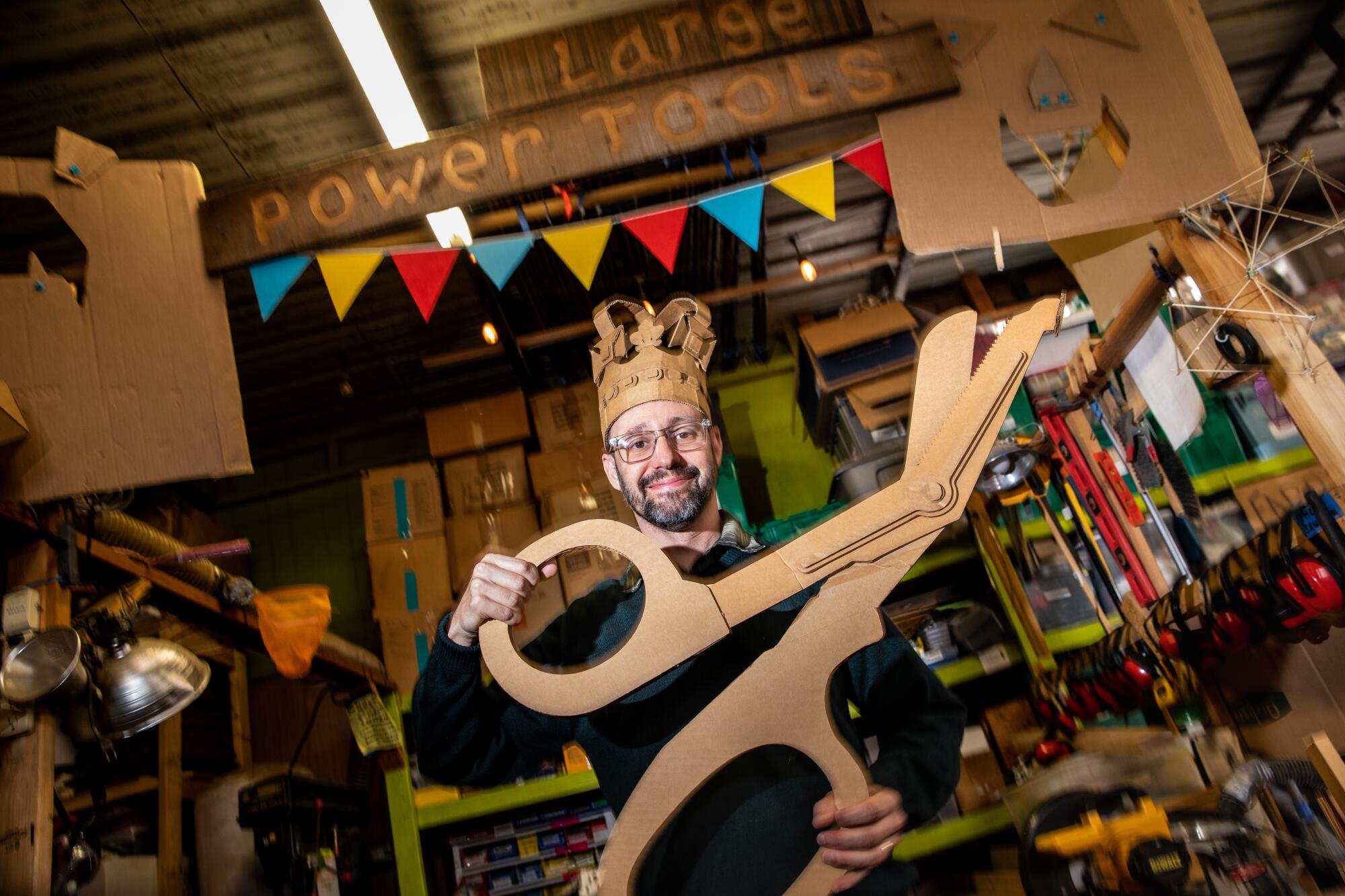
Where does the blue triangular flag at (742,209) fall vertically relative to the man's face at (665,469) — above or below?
above

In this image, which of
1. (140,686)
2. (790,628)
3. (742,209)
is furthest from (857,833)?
(140,686)

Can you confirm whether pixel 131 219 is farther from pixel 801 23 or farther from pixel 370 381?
pixel 370 381

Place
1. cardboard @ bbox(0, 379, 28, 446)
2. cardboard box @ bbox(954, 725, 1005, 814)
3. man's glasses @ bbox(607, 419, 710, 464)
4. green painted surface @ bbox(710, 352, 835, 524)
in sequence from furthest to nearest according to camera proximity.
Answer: green painted surface @ bbox(710, 352, 835, 524), cardboard box @ bbox(954, 725, 1005, 814), cardboard @ bbox(0, 379, 28, 446), man's glasses @ bbox(607, 419, 710, 464)

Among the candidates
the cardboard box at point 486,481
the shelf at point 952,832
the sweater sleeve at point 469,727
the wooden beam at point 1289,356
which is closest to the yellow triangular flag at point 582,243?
the sweater sleeve at point 469,727

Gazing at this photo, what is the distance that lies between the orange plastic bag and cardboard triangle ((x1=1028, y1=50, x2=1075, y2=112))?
2139 mm

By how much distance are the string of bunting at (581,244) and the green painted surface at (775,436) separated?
1.91m

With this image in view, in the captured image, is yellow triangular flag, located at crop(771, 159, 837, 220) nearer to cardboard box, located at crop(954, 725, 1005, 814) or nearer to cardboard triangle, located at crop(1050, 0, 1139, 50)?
cardboard triangle, located at crop(1050, 0, 1139, 50)

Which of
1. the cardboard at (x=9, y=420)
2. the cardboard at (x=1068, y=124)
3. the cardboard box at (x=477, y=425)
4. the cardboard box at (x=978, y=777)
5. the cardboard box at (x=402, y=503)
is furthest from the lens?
the cardboard box at (x=477, y=425)

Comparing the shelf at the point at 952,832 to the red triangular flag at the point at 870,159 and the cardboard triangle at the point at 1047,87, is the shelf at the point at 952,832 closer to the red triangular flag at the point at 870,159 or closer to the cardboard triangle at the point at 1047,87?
the red triangular flag at the point at 870,159

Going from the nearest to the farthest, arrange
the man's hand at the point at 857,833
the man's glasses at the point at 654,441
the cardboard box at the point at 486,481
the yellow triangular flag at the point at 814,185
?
the man's hand at the point at 857,833 → the man's glasses at the point at 654,441 → the yellow triangular flag at the point at 814,185 → the cardboard box at the point at 486,481

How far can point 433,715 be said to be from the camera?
3.52 ft

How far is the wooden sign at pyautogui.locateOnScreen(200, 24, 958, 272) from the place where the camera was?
66.4 inches

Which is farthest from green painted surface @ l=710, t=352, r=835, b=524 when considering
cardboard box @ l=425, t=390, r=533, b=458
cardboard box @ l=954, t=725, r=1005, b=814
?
cardboard box @ l=954, t=725, r=1005, b=814

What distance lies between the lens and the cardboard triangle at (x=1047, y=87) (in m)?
1.63
